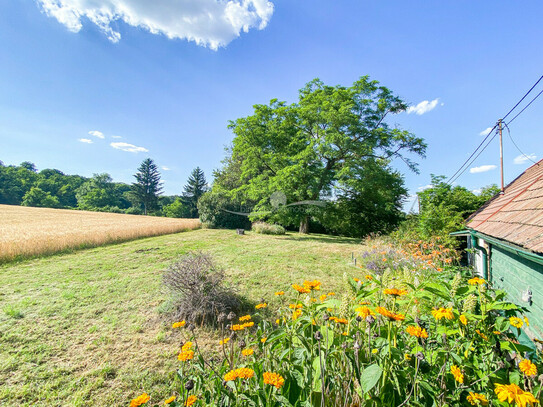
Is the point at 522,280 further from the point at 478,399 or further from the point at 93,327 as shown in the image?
the point at 93,327

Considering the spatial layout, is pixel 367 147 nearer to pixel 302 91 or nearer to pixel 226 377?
pixel 302 91

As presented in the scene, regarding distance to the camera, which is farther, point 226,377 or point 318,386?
point 318,386

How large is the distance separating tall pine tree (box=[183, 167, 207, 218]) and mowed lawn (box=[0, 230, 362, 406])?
34466mm

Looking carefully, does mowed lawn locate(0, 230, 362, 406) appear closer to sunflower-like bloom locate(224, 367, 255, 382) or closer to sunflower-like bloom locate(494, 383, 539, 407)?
sunflower-like bloom locate(224, 367, 255, 382)

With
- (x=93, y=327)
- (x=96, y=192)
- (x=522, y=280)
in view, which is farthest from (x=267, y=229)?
(x=96, y=192)

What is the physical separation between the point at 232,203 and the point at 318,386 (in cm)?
2008

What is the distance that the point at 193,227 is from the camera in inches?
718

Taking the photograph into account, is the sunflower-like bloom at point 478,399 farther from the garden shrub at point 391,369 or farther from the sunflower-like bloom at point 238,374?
the sunflower-like bloom at point 238,374

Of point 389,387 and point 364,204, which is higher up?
point 364,204

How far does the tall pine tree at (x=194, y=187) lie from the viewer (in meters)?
40.4

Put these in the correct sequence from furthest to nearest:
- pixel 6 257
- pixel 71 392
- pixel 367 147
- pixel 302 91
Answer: pixel 302 91
pixel 367 147
pixel 6 257
pixel 71 392

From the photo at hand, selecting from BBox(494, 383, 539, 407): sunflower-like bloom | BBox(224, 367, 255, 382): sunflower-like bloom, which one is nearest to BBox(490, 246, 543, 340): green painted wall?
BBox(494, 383, 539, 407): sunflower-like bloom

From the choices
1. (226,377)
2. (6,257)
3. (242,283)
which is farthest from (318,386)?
(6,257)

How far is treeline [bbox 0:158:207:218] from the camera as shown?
4069 cm
